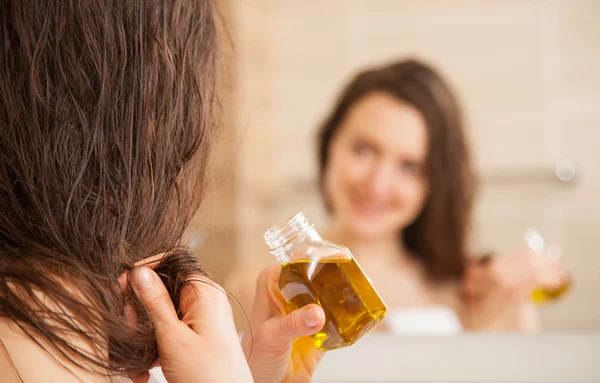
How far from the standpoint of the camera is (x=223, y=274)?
1.11 metres

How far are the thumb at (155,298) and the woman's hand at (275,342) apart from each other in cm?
10

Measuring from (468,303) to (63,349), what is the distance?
899mm

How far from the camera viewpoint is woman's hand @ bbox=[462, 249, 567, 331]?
3.44 ft

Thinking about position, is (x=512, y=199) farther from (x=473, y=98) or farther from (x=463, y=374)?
(x=463, y=374)

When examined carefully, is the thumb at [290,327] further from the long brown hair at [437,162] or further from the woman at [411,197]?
the long brown hair at [437,162]

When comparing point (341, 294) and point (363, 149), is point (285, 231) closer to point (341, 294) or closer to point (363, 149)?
point (341, 294)

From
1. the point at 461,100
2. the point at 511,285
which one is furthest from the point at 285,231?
the point at 461,100

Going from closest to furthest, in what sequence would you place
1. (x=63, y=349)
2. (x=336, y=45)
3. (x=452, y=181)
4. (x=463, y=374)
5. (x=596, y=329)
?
(x=63, y=349) < (x=463, y=374) < (x=596, y=329) < (x=452, y=181) < (x=336, y=45)

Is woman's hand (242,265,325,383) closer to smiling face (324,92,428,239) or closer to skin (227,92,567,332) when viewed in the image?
skin (227,92,567,332)

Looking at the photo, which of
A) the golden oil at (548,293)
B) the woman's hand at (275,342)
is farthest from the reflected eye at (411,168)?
the woman's hand at (275,342)

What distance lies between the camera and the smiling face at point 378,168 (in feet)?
4.06

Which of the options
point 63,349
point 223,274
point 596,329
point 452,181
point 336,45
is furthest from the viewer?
point 336,45

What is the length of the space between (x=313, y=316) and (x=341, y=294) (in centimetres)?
3

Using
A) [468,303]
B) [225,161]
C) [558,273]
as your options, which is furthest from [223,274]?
[558,273]
